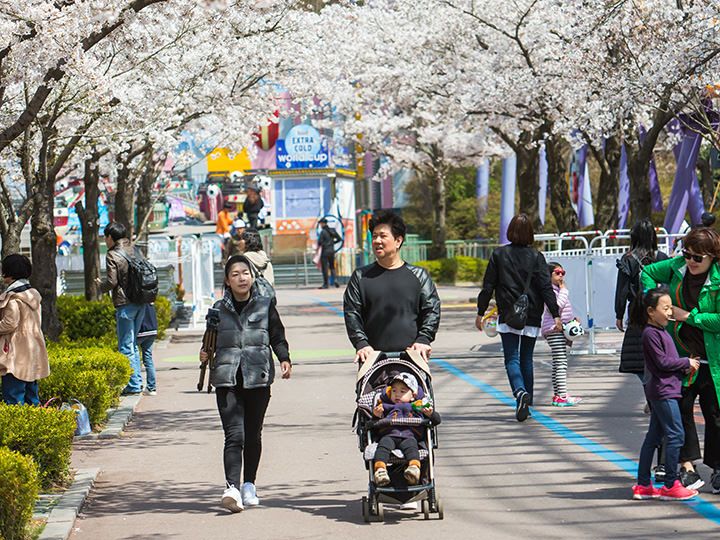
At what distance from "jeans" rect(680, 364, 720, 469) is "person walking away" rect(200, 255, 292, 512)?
7.83 ft

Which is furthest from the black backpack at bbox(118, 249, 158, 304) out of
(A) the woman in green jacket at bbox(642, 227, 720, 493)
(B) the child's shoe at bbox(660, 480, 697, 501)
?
(B) the child's shoe at bbox(660, 480, 697, 501)

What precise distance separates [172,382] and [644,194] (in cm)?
908

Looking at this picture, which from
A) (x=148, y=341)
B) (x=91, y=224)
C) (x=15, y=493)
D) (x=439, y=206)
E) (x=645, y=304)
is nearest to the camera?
(x=15, y=493)

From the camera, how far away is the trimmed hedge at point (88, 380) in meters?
11.4

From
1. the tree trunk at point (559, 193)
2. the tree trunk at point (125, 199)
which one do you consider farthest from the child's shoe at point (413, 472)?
the tree trunk at point (559, 193)

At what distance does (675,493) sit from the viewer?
800 cm

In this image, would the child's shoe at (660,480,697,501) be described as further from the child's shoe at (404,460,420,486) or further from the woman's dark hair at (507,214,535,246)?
the woman's dark hair at (507,214,535,246)

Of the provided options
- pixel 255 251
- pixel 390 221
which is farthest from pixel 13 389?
pixel 255 251

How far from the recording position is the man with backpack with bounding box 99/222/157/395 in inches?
564

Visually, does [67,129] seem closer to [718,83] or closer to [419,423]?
[718,83]

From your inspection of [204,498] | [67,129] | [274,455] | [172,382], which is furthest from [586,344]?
[204,498]

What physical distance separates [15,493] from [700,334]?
4.03 meters

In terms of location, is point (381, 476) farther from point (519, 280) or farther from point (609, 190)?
point (609, 190)

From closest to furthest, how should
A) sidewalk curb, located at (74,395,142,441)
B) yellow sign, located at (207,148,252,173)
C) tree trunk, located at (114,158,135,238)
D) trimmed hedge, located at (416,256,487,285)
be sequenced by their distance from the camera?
sidewalk curb, located at (74,395,142,441)
tree trunk, located at (114,158,135,238)
trimmed hedge, located at (416,256,487,285)
yellow sign, located at (207,148,252,173)
